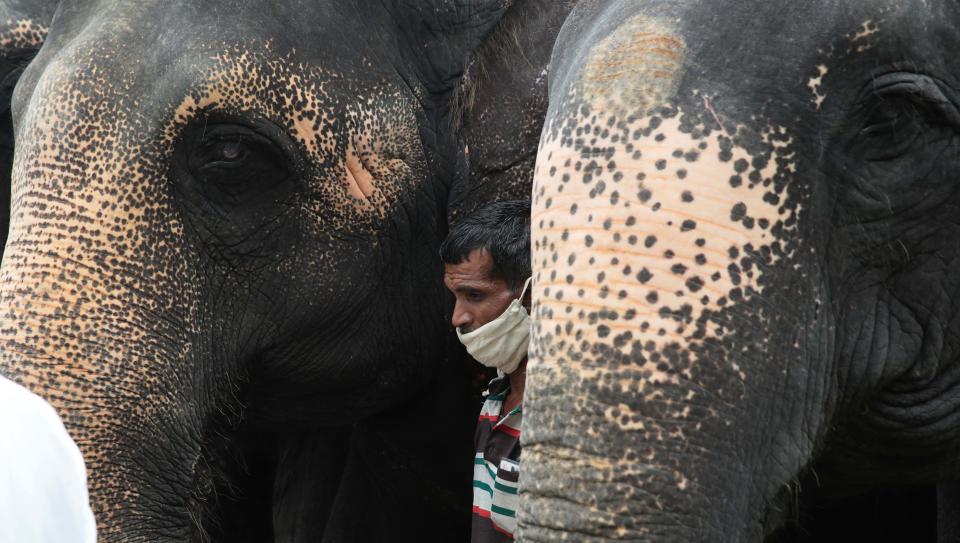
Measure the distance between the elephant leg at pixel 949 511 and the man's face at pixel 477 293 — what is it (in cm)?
74

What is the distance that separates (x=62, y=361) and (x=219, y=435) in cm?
49

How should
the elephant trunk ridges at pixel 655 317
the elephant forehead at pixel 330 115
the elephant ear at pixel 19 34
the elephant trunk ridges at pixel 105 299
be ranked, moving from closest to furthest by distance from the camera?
1. the elephant trunk ridges at pixel 655 317
2. the elephant trunk ridges at pixel 105 299
3. the elephant forehead at pixel 330 115
4. the elephant ear at pixel 19 34

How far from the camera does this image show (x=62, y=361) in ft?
8.37

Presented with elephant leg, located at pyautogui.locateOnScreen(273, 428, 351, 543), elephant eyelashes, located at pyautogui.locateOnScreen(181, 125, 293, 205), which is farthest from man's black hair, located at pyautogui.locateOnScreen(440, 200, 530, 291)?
elephant leg, located at pyautogui.locateOnScreen(273, 428, 351, 543)

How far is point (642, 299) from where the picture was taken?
185 cm

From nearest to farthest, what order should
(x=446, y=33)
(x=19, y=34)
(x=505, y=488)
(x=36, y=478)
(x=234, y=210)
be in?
(x=36, y=478) → (x=505, y=488) → (x=234, y=210) → (x=446, y=33) → (x=19, y=34)

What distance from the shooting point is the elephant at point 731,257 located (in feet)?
6.04

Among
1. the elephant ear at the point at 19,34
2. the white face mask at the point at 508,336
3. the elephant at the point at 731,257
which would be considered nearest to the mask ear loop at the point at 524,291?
the white face mask at the point at 508,336

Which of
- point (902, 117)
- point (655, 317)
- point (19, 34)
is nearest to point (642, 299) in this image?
point (655, 317)

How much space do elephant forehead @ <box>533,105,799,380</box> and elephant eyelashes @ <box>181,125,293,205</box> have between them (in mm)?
990

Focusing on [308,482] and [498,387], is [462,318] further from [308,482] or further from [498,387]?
[308,482]

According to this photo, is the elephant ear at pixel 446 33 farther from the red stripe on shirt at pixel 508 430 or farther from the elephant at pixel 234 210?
the red stripe on shirt at pixel 508 430

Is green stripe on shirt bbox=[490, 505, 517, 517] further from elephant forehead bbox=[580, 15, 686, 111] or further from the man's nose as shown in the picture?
elephant forehead bbox=[580, 15, 686, 111]

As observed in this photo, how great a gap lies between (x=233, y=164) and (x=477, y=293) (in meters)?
0.47
